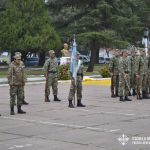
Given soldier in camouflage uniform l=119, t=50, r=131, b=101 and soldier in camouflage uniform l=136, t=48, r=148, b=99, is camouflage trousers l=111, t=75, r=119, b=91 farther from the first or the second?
soldier in camouflage uniform l=119, t=50, r=131, b=101

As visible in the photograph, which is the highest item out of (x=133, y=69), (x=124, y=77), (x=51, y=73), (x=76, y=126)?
(x=133, y=69)

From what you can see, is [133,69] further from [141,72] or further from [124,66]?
[124,66]

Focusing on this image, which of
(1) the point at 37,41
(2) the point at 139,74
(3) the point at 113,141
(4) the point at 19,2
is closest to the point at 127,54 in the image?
(2) the point at 139,74

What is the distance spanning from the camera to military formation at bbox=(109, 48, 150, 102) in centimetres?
1892

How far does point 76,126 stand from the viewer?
40.8 feet

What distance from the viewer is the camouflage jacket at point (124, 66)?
62.1 feet

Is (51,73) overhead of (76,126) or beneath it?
overhead

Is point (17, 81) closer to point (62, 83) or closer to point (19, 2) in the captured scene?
point (62, 83)

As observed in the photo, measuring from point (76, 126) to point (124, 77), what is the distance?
6.76 m

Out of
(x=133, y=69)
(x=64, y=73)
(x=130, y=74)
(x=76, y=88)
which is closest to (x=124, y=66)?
(x=130, y=74)

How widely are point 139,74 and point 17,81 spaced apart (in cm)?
642

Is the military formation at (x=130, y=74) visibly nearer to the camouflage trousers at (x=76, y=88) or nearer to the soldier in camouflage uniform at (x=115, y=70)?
the soldier in camouflage uniform at (x=115, y=70)

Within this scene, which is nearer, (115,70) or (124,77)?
(124,77)

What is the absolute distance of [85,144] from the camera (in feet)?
33.2
